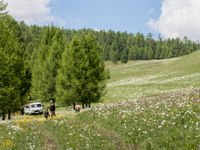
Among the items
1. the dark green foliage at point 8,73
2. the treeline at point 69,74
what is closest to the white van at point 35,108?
the treeline at point 69,74

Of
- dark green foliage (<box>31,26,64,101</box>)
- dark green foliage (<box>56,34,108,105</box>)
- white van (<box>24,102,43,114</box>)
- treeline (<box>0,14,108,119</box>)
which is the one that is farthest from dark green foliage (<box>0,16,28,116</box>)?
dark green foliage (<box>31,26,64,101</box>)

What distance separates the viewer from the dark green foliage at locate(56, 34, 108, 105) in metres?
28.1

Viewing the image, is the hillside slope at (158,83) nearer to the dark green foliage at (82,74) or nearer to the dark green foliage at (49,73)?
the dark green foliage at (82,74)

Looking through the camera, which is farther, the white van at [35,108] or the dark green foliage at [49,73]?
the dark green foliage at [49,73]

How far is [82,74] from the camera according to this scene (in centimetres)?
2811

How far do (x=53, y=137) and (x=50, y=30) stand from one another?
3532 centimetres

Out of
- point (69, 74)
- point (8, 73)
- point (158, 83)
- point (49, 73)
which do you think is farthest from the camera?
point (158, 83)

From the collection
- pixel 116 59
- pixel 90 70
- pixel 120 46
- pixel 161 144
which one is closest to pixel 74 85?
pixel 90 70

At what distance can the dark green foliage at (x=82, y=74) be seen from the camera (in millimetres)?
28094

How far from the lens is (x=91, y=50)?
1151 inches

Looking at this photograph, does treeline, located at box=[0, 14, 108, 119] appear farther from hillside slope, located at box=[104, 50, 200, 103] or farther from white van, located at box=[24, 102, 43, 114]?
hillside slope, located at box=[104, 50, 200, 103]

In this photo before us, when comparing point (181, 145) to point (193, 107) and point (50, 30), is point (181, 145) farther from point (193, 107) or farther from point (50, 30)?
point (50, 30)

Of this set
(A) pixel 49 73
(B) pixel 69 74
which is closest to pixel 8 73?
(B) pixel 69 74

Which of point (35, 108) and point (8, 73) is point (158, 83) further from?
point (8, 73)
